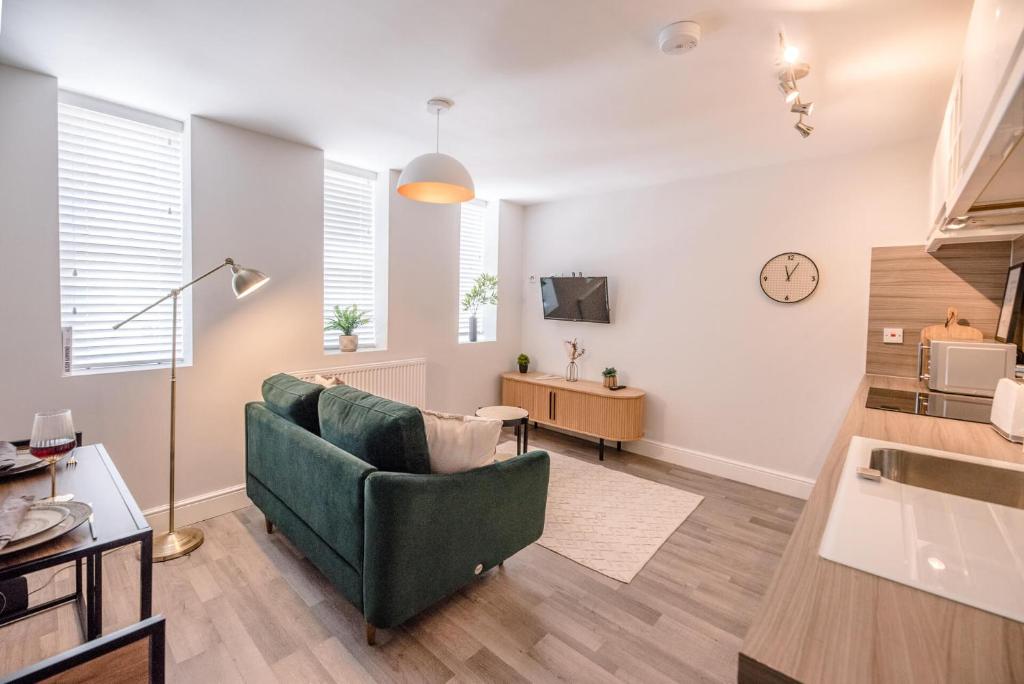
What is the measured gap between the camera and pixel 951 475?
1.44 m

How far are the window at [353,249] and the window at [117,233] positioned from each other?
101 centimetres

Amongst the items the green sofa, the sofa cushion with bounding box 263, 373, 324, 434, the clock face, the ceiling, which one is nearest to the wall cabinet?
the ceiling

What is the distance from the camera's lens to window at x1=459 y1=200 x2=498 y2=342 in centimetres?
474

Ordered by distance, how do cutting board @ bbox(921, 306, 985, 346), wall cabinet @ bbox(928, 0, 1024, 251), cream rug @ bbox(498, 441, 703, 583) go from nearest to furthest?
wall cabinet @ bbox(928, 0, 1024, 251) → cream rug @ bbox(498, 441, 703, 583) → cutting board @ bbox(921, 306, 985, 346)

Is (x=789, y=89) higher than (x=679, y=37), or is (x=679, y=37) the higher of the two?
(x=679, y=37)

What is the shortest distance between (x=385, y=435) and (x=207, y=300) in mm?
1837

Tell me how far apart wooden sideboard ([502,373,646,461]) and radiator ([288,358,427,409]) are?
42.4 inches

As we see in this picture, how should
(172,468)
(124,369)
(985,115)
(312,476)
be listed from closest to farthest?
(985,115), (312,476), (172,468), (124,369)

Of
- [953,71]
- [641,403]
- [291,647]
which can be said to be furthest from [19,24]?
[641,403]

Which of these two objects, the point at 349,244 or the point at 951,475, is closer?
the point at 951,475

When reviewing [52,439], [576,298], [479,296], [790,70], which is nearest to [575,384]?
[576,298]

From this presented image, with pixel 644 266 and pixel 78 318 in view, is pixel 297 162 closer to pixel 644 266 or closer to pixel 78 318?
pixel 78 318

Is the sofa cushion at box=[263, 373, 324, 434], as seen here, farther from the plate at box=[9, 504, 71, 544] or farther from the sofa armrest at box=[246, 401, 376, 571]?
the plate at box=[9, 504, 71, 544]

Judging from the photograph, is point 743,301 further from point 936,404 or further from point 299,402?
point 299,402
